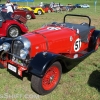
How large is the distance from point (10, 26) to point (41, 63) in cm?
573

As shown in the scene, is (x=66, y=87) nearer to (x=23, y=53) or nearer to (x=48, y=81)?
(x=48, y=81)

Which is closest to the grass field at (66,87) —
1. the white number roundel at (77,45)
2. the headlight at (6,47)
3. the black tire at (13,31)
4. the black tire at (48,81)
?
the black tire at (48,81)

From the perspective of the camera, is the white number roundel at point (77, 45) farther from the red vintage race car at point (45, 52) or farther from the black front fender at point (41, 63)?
the black front fender at point (41, 63)

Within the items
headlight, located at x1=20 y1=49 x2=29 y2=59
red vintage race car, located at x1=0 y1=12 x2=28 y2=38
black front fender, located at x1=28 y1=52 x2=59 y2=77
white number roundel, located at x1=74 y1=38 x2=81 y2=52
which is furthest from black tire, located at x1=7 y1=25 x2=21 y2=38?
black front fender, located at x1=28 y1=52 x2=59 y2=77

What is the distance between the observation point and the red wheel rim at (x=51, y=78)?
148 inches

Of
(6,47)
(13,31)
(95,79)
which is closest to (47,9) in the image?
(13,31)

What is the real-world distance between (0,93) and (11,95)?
267 mm

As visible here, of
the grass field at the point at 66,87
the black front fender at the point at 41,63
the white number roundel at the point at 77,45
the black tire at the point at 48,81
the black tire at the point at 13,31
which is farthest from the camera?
the black tire at the point at 13,31

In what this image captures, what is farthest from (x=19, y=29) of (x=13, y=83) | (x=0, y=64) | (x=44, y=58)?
(x=44, y=58)

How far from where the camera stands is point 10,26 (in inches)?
344

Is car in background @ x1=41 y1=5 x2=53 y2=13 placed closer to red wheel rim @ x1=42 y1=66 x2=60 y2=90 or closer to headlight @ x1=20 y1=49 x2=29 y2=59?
headlight @ x1=20 y1=49 x2=29 y2=59

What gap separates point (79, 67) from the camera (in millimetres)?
5160

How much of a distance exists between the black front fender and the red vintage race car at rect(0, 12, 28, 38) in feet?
17.8

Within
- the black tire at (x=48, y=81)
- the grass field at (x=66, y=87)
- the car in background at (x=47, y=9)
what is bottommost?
the grass field at (x=66, y=87)
